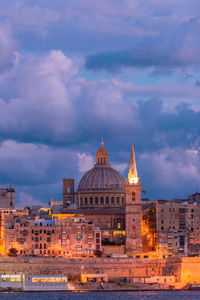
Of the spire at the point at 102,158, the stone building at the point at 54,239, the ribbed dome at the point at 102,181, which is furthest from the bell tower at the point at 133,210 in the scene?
the spire at the point at 102,158

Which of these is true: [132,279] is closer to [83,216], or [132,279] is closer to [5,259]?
[5,259]

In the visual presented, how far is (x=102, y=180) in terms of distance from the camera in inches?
7018

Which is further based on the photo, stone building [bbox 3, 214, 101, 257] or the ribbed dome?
the ribbed dome

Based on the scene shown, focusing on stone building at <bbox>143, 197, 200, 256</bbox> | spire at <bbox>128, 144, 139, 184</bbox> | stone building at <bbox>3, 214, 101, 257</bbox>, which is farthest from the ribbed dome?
stone building at <bbox>3, 214, 101, 257</bbox>

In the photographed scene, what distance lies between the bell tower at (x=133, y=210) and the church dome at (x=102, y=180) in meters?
17.7

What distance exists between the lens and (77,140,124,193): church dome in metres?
178

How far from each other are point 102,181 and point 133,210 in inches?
A: 839

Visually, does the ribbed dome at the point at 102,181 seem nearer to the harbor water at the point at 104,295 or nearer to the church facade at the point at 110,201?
the church facade at the point at 110,201

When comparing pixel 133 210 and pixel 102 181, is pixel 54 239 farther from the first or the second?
pixel 102 181

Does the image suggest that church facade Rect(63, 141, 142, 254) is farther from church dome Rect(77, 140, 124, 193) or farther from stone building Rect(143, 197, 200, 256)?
stone building Rect(143, 197, 200, 256)

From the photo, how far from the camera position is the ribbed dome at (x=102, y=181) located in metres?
178

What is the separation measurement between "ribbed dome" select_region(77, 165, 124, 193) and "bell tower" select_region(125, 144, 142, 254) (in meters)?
17.7

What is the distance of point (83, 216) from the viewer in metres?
167

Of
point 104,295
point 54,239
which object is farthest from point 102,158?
point 104,295
